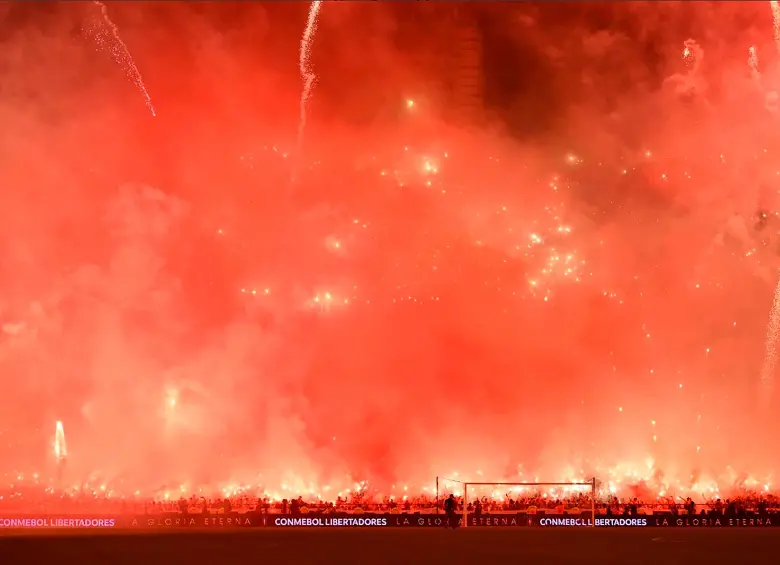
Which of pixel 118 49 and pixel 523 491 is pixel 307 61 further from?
pixel 523 491

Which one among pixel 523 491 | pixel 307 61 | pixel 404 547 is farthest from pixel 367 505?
pixel 307 61

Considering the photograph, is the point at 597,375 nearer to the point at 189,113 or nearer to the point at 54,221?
the point at 189,113

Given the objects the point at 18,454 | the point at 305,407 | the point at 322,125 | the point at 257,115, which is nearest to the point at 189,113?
the point at 257,115

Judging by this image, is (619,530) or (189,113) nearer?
(619,530)

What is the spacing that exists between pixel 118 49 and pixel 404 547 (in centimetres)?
2308

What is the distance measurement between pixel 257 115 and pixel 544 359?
580 inches

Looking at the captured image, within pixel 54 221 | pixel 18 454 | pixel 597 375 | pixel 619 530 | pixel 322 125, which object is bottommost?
pixel 619 530

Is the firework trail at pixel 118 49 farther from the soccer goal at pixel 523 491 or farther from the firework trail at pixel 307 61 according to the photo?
the soccer goal at pixel 523 491

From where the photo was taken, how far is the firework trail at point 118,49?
35156 millimetres

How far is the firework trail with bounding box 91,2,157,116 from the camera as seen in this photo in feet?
115

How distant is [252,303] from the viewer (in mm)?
35812

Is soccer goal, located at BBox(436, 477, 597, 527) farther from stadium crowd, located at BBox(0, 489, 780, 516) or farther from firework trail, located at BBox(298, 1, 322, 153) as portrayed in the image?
firework trail, located at BBox(298, 1, 322, 153)

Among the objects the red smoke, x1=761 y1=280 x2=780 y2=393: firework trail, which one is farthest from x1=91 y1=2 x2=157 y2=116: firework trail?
x1=761 y1=280 x2=780 y2=393: firework trail

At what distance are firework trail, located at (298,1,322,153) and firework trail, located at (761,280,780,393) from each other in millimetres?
19610
